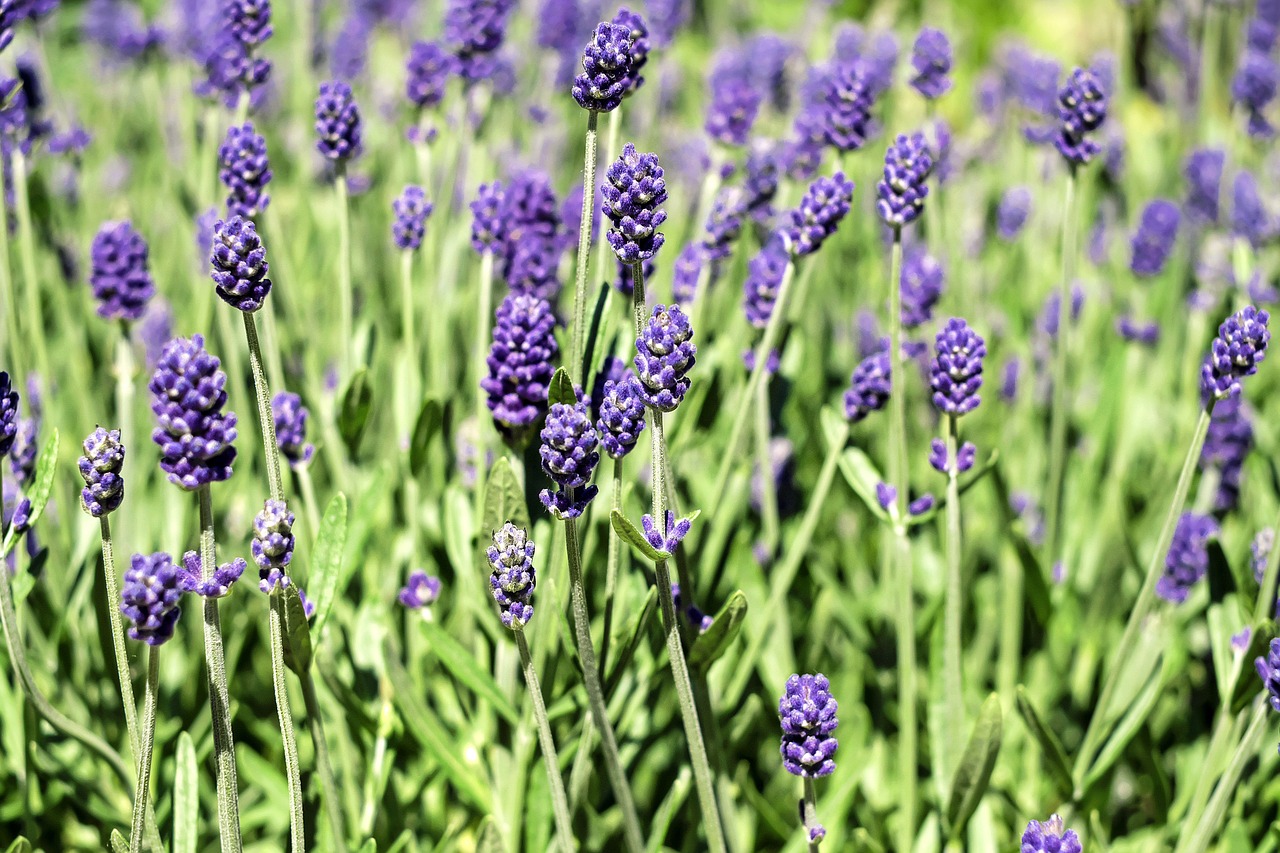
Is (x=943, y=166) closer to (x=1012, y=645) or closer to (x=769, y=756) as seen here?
(x=1012, y=645)

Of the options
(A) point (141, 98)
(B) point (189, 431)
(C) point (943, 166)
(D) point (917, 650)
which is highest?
(A) point (141, 98)

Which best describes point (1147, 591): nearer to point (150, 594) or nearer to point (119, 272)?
point (150, 594)

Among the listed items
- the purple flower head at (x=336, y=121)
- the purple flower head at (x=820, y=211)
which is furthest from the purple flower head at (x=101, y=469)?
the purple flower head at (x=820, y=211)

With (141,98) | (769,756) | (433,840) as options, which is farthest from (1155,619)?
(141,98)

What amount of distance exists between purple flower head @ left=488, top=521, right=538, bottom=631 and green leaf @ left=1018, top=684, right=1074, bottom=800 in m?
1.06

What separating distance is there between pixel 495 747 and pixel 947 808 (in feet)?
2.98

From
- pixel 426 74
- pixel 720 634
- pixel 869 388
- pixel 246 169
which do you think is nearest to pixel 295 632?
pixel 720 634

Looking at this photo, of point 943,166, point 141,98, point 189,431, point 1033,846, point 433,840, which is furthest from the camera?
point 141,98

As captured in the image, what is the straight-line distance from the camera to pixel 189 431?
149cm

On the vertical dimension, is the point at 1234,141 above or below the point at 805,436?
above

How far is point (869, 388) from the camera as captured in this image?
2.26m

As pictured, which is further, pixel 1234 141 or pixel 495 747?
pixel 1234 141

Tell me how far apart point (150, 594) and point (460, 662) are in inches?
25.1

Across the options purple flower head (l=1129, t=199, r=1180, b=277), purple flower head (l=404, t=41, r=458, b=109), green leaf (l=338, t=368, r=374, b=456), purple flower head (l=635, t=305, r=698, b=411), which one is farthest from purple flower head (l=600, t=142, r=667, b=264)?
purple flower head (l=1129, t=199, r=1180, b=277)
